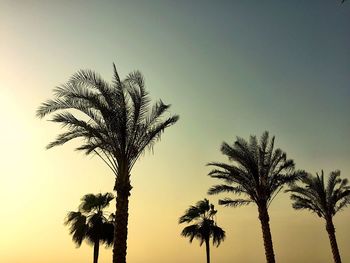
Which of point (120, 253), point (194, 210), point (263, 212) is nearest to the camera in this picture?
point (120, 253)

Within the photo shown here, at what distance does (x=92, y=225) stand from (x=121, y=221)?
14.8 meters

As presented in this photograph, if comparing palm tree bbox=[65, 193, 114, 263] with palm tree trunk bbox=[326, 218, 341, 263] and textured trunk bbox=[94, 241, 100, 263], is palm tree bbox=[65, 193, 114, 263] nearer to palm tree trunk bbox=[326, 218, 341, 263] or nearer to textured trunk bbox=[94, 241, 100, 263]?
textured trunk bbox=[94, 241, 100, 263]

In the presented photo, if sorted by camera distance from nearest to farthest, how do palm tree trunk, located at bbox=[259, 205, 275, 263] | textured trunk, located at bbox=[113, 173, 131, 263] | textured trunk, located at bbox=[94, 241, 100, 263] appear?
1. textured trunk, located at bbox=[113, 173, 131, 263]
2. palm tree trunk, located at bbox=[259, 205, 275, 263]
3. textured trunk, located at bbox=[94, 241, 100, 263]

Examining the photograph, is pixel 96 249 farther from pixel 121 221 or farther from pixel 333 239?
pixel 333 239

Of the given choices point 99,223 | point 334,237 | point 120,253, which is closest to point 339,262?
point 334,237

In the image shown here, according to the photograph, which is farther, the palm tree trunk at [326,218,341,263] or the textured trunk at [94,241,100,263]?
the palm tree trunk at [326,218,341,263]

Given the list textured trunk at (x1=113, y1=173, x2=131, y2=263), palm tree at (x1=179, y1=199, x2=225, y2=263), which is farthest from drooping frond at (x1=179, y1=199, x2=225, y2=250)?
textured trunk at (x1=113, y1=173, x2=131, y2=263)

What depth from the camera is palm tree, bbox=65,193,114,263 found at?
30422mm

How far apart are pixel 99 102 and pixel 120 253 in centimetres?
690

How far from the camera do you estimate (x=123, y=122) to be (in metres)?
18.2

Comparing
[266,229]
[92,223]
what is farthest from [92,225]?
[266,229]

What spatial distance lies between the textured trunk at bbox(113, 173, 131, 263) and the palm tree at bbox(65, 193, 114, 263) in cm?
1331

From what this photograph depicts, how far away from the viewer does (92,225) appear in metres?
30.9

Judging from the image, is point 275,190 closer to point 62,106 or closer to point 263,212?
point 263,212
